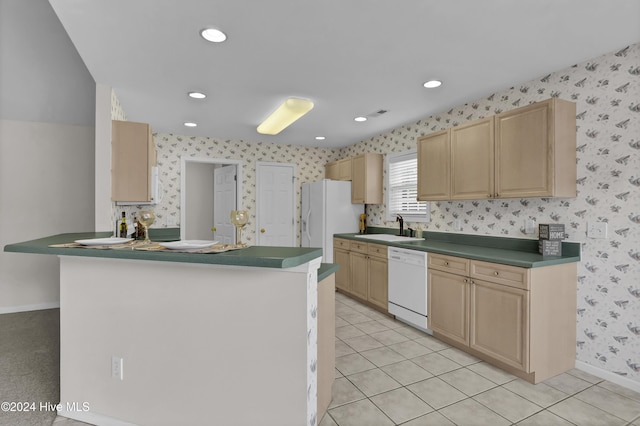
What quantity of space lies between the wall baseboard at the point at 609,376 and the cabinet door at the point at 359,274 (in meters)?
2.28

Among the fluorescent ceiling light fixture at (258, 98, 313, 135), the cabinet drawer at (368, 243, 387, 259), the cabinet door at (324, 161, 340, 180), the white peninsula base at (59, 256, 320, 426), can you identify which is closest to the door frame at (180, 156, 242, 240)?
the fluorescent ceiling light fixture at (258, 98, 313, 135)

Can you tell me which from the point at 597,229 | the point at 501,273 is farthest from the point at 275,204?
the point at 597,229

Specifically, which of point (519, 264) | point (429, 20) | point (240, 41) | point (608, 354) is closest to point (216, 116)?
point (240, 41)

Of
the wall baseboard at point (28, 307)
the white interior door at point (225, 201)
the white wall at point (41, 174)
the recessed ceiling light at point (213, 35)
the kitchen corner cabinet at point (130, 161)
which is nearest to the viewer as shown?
the recessed ceiling light at point (213, 35)

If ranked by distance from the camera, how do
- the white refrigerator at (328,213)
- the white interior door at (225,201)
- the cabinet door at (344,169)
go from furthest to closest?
A: 1. the white interior door at (225,201)
2. the cabinet door at (344,169)
3. the white refrigerator at (328,213)

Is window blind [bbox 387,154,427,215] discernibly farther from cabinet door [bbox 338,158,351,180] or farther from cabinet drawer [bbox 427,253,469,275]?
cabinet drawer [bbox 427,253,469,275]

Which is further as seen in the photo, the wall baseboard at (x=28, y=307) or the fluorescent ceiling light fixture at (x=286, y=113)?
the wall baseboard at (x=28, y=307)

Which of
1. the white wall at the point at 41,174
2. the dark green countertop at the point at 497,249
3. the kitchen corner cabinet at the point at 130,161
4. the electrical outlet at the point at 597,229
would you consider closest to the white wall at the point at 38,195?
the white wall at the point at 41,174

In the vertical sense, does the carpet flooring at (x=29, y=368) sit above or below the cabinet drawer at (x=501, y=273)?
below

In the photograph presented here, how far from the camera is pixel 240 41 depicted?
7.47 feet

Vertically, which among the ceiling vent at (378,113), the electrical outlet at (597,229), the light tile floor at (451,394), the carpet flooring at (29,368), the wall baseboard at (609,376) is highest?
the ceiling vent at (378,113)

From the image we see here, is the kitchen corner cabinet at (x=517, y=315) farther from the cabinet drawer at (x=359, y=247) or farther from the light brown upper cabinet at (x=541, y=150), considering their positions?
the cabinet drawer at (x=359, y=247)

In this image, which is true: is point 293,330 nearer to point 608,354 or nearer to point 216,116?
point 608,354

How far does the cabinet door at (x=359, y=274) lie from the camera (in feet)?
14.3
